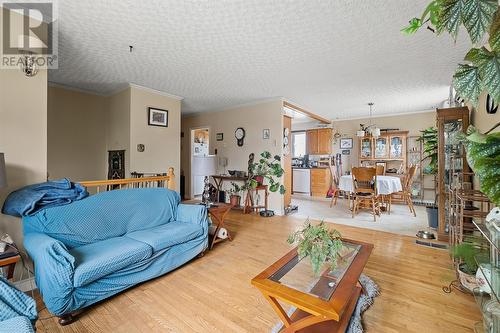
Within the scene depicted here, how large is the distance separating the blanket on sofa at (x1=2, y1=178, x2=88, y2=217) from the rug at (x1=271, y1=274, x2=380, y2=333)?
2.04 metres

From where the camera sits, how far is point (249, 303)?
175 centimetres

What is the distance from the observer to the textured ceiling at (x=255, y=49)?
6.39ft

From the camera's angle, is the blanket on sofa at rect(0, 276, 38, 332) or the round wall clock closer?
the blanket on sofa at rect(0, 276, 38, 332)

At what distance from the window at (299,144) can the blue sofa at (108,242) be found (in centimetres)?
581

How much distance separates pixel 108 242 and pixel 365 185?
4.24m

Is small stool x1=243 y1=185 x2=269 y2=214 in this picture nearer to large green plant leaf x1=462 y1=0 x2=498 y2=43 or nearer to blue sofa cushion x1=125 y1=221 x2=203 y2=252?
blue sofa cushion x1=125 y1=221 x2=203 y2=252

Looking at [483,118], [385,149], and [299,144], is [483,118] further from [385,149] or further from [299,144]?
[299,144]

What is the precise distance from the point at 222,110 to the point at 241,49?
3.13m

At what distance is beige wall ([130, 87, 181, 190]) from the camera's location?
4.00 m

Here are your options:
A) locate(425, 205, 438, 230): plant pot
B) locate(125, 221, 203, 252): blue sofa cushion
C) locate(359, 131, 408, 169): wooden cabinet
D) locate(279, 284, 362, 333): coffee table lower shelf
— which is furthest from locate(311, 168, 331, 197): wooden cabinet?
locate(279, 284, 362, 333): coffee table lower shelf

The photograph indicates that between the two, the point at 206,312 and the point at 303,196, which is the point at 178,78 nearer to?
the point at 206,312

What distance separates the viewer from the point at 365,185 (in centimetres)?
437

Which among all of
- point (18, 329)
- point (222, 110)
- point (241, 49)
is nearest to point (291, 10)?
point (241, 49)

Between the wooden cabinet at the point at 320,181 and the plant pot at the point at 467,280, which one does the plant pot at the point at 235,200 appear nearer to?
the wooden cabinet at the point at 320,181
